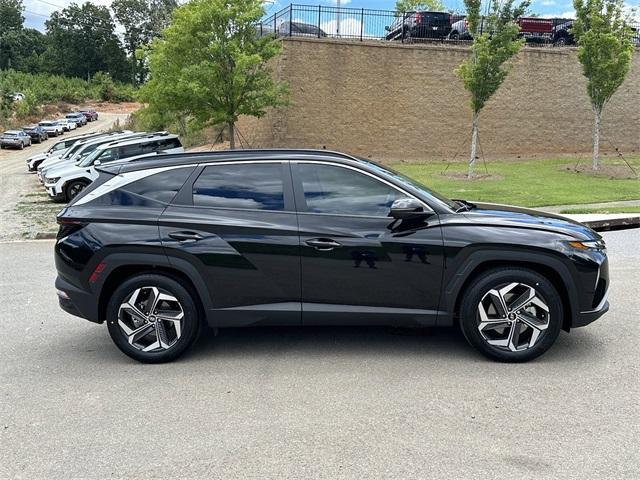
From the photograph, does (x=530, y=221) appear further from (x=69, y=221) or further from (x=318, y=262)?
(x=69, y=221)

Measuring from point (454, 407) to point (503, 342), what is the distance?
3.08 feet

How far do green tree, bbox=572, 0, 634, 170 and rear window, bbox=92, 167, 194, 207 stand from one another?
61.3 feet

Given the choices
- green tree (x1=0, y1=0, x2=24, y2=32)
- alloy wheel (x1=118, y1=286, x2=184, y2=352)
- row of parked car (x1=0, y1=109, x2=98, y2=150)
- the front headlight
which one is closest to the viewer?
the front headlight

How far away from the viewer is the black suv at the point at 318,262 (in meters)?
4.42

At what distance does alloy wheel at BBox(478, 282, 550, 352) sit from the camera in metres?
4.43

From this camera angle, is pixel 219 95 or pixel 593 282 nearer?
pixel 593 282

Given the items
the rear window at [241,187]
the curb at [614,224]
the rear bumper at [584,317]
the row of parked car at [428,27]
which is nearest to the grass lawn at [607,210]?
the curb at [614,224]

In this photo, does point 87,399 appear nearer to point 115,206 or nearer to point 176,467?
point 176,467

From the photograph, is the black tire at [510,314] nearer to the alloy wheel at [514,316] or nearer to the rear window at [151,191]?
the alloy wheel at [514,316]

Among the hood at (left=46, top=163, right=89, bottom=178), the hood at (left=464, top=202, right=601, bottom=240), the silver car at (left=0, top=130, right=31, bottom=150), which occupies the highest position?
the hood at (left=464, top=202, right=601, bottom=240)

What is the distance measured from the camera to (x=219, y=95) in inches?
732

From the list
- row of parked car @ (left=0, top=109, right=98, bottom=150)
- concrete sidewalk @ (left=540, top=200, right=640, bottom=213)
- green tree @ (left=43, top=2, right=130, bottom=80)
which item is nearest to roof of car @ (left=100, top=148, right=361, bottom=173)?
concrete sidewalk @ (left=540, top=200, right=640, bottom=213)

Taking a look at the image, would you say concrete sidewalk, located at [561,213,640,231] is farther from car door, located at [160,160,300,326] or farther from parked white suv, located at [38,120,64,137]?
parked white suv, located at [38,120,64,137]

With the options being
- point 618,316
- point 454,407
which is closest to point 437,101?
point 618,316
